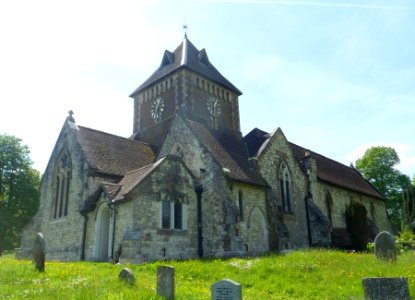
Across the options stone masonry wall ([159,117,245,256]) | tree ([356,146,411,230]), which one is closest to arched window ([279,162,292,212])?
stone masonry wall ([159,117,245,256])

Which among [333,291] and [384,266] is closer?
[333,291]

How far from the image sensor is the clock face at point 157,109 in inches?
1198

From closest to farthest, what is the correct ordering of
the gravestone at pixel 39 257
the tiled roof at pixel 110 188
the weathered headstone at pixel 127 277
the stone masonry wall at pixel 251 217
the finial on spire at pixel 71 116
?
the weathered headstone at pixel 127 277
the gravestone at pixel 39 257
the tiled roof at pixel 110 188
the stone masonry wall at pixel 251 217
the finial on spire at pixel 71 116

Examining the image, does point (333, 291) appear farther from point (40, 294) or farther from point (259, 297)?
point (40, 294)

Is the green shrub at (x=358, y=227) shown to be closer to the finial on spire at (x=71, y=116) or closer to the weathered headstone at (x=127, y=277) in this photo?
the weathered headstone at (x=127, y=277)

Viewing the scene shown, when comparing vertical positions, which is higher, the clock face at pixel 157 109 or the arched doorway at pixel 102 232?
the clock face at pixel 157 109

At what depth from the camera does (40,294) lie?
29.7ft

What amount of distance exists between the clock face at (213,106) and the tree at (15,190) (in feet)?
68.6

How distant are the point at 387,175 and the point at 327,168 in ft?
64.6

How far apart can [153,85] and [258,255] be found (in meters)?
19.1

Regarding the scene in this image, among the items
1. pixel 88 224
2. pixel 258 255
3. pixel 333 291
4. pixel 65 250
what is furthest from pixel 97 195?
pixel 333 291

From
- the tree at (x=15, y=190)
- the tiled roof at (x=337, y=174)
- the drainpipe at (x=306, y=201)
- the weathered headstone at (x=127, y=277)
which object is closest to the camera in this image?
the weathered headstone at (x=127, y=277)

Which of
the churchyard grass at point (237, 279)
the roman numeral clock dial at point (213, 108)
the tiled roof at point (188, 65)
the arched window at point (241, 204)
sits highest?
the tiled roof at point (188, 65)

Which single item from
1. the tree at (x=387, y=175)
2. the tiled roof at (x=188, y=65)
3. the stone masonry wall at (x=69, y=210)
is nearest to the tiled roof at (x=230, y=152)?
the stone masonry wall at (x=69, y=210)
